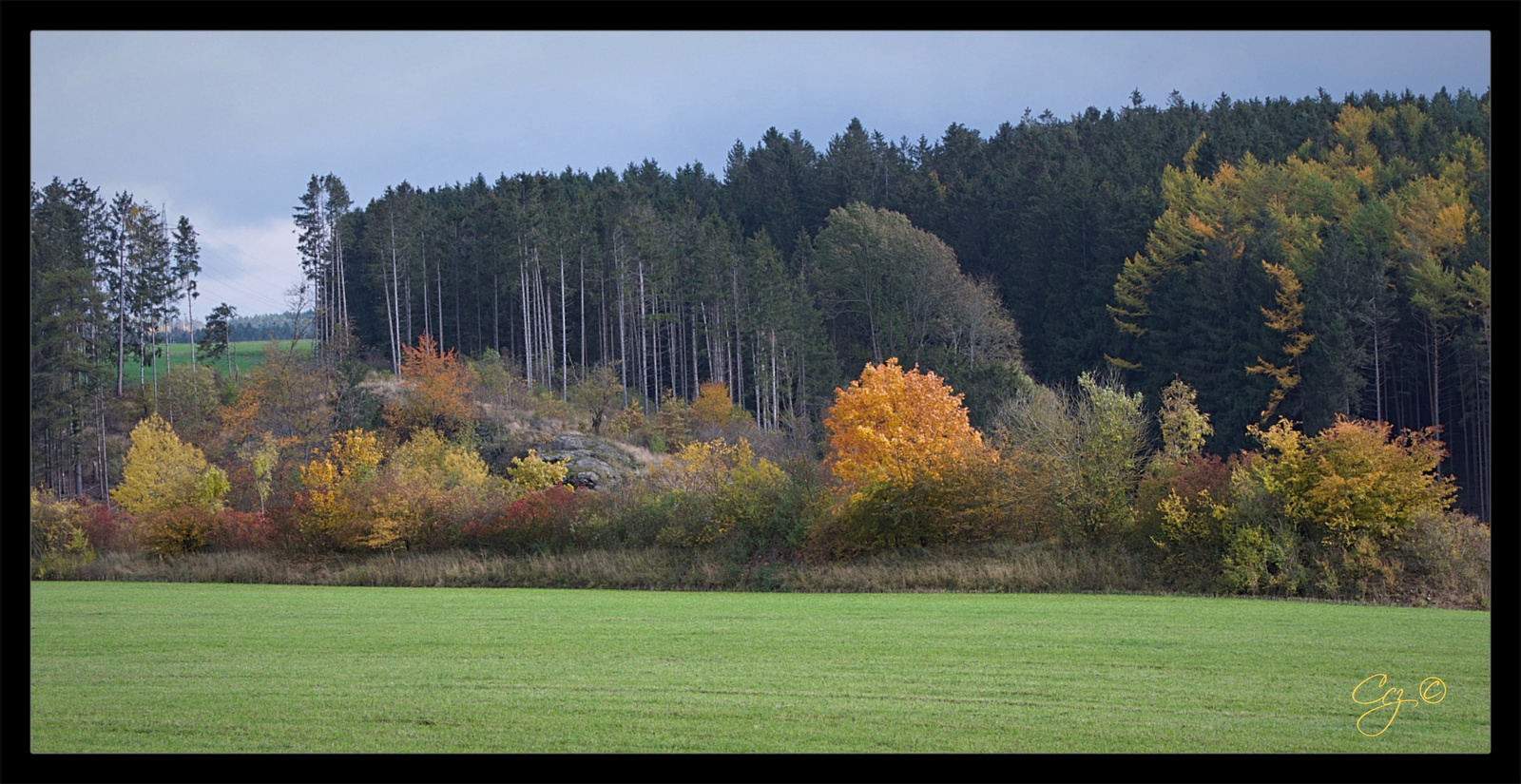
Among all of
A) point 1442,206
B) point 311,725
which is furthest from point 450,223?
point 311,725

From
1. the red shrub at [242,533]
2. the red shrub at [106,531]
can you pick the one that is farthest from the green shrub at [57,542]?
the red shrub at [242,533]

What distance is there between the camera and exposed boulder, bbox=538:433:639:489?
48.7 metres

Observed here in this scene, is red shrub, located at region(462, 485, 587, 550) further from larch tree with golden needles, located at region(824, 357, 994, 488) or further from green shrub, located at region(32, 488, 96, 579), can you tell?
green shrub, located at region(32, 488, 96, 579)

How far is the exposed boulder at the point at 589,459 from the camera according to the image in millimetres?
48688

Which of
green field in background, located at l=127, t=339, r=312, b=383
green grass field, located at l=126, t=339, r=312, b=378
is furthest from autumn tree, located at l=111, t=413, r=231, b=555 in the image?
green grass field, located at l=126, t=339, r=312, b=378

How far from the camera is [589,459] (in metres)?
51.6

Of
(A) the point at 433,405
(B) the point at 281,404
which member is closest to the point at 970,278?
(A) the point at 433,405

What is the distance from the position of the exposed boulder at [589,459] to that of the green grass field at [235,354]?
31364mm

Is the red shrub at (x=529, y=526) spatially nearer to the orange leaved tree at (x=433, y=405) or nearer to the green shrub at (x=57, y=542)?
the green shrub at (x=57, y=542)

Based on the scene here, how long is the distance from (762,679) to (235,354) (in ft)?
331

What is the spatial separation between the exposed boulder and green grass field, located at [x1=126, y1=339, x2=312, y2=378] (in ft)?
103

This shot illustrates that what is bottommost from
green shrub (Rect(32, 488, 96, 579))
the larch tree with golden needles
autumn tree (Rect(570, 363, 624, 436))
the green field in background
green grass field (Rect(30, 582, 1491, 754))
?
green shrub (Rect(32, 488, 96, 579))

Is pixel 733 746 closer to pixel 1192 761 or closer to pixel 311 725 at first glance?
pixel 311 725

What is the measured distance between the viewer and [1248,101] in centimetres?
9600
